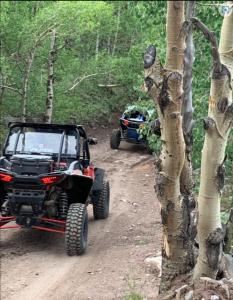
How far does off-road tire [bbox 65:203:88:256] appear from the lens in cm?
779

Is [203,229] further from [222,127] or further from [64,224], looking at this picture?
[64,224]

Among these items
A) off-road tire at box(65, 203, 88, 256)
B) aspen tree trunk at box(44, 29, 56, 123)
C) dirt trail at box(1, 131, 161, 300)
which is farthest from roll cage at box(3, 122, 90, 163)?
aspen tree trunk at box(44, 29, 56, 123)

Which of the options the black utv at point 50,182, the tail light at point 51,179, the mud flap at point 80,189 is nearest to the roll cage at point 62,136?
the black utv at point 50,182

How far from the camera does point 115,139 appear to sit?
1936cm

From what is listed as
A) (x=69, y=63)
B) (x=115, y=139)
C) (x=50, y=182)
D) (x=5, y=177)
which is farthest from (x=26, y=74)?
(x=50, y=182)

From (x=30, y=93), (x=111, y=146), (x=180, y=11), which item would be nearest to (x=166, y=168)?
(x=180, y=11)

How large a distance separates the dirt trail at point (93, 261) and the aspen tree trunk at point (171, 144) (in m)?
0.96

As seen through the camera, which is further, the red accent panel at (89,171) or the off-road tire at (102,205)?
the off-road tire at (102,205)

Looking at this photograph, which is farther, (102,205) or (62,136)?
(102,205)

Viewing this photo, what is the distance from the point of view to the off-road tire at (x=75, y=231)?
307 inches

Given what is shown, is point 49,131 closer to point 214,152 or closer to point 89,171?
point 89,171

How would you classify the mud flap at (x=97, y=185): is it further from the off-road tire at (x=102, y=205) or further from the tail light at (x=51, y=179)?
the tail light at (x=51, y=179)

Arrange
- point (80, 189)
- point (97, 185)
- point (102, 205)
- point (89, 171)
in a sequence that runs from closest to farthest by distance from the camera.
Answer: point (80, 189)
point (89, 171)
point (97, 185)
point (102, 205)

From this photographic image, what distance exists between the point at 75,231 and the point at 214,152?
438cm
